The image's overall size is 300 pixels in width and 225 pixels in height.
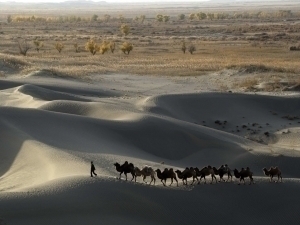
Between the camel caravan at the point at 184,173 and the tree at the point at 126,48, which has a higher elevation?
the tree at the point at 126,48

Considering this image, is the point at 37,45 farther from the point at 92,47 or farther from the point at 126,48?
the point at 126,48

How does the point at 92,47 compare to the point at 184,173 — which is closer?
the point at 184,173

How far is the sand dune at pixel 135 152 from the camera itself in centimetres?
1055

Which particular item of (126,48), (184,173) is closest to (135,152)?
(184,173)

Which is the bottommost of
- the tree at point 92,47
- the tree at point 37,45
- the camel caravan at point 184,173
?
the camel caravan at point 184,173

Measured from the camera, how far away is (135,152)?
712 inches

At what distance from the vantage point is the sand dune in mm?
10547

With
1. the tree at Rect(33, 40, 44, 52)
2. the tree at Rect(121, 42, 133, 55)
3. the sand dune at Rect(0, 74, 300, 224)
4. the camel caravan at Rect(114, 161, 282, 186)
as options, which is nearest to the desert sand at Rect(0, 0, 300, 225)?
the sand dune at Rect(0, 74, 300, 224)

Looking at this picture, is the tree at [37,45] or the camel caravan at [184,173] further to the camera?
the tree at [37,45]

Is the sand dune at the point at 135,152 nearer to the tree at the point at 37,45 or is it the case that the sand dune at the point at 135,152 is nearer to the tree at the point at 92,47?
the tree at the point at 92,47

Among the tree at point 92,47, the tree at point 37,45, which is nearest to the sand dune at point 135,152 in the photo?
the tree at point 92,47

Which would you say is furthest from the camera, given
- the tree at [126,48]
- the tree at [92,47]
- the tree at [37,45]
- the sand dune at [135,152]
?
the tree at [37,45]

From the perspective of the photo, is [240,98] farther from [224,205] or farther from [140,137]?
[224,205]

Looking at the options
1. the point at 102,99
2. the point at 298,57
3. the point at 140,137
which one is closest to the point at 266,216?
the point at 140,137
